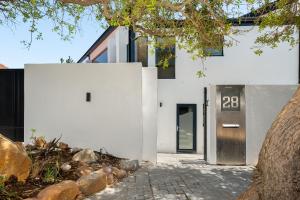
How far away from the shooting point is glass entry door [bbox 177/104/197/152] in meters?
16.7

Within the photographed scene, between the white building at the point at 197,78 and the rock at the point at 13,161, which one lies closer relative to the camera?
the rock at the point at 13,161

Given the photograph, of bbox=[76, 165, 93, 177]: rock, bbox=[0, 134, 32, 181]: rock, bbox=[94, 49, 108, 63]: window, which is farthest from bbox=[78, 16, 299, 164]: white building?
bbox=[0, 134, 32, 181]: rock

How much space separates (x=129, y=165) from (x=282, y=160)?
6184 mm

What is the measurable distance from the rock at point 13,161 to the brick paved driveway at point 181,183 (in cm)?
150

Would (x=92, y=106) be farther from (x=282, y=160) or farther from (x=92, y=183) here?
(x=282, y=160)

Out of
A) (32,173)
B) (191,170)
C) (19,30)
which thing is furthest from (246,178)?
(19,30)

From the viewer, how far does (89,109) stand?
11055mm

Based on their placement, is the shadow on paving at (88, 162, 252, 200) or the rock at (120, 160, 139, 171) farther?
the rock at (120, 160, 139, 171)

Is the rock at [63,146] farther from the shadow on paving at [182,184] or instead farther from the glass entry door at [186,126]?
the glass entry door at [186,126]

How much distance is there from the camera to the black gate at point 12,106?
1143cm

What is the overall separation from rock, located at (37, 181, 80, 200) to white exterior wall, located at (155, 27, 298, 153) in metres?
9.60

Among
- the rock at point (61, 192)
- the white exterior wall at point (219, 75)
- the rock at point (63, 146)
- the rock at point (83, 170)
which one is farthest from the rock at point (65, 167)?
the white exterior wall at point (219, 75)

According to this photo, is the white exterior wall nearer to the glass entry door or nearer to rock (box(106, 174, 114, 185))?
the glass entry door

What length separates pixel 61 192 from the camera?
22.0 ft
